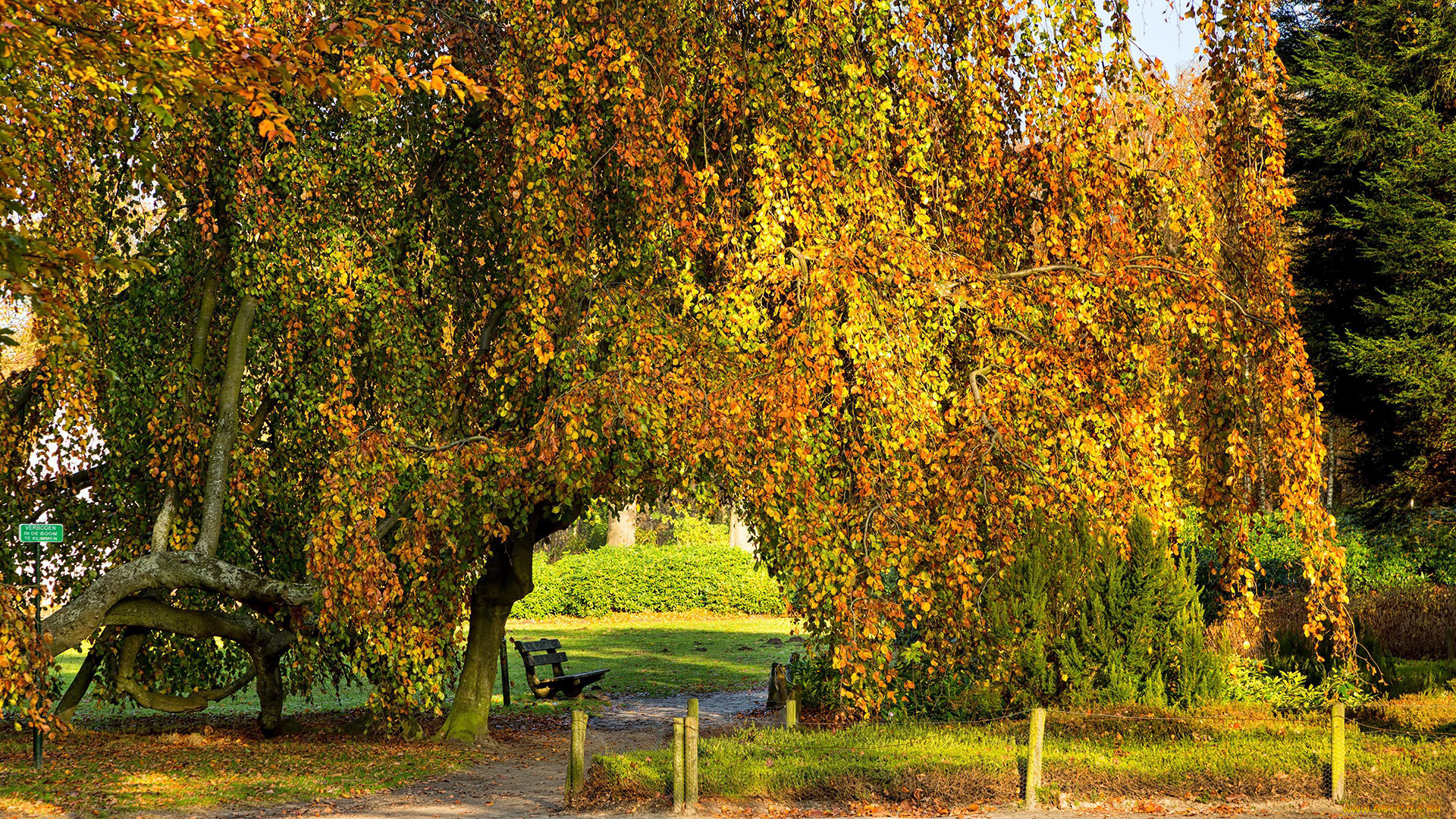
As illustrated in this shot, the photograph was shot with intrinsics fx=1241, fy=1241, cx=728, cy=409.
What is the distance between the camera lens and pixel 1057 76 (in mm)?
8391

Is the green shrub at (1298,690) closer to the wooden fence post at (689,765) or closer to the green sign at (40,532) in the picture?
the wooden fence post at (689,765)

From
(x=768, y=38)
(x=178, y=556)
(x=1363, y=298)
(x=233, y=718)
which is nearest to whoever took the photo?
(x=768, y=38)

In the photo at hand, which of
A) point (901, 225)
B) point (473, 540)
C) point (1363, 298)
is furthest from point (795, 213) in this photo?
point (1363, 298)

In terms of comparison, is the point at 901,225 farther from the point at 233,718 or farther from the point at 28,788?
the point at 233,718

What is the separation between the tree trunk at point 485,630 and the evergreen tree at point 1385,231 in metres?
12.0

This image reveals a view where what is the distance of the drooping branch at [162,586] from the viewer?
1059 cm

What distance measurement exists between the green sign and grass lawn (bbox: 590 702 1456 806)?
4.98 metres

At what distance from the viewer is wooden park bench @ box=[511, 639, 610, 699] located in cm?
1711

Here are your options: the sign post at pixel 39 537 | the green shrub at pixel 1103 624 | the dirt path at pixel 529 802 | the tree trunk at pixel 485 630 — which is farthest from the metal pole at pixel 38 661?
the green shrub at pixel 1103 624

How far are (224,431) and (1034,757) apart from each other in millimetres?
7374

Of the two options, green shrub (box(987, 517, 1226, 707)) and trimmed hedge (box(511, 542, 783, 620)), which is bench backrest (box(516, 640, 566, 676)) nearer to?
green shrub (box(987, 517, 1226, 707))


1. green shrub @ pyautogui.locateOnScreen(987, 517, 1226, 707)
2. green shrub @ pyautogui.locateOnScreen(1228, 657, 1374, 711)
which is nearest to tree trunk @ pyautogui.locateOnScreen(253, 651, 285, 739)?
green shrub @ pyautogui.locateOnScreen(987, 517, 1226, 707)

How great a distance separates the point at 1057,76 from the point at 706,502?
3798mm

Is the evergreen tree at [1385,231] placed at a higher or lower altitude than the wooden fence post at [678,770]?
higher
